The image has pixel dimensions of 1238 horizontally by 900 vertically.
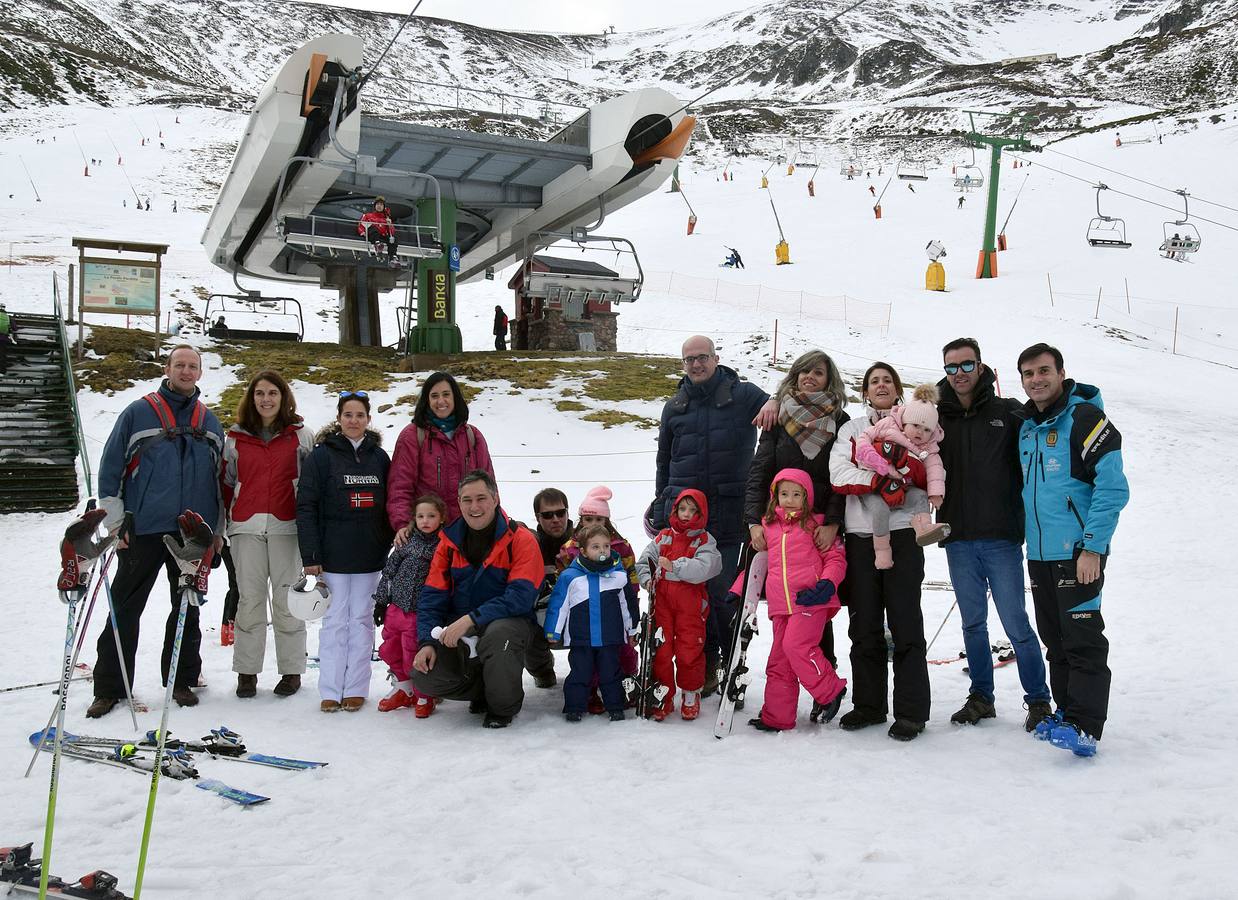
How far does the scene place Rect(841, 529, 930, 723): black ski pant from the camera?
163 inches

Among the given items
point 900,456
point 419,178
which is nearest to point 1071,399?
point 900,456

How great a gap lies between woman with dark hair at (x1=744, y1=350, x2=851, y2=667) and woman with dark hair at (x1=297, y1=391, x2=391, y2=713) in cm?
201

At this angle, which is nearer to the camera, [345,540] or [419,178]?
[345,540]

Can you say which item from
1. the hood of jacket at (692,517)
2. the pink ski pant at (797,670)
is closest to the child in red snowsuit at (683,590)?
the hood of jacket at (692,517)

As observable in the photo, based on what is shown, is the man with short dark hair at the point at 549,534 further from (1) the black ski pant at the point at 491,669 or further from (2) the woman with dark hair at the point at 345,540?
(2) the woman with dark hair at the point at 345,540

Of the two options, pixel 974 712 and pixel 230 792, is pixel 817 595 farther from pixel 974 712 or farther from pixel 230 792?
pixel 230 792

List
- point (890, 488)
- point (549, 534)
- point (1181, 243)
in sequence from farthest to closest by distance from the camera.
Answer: point (1181, 243) → point (549, 534) → point (890, 488)

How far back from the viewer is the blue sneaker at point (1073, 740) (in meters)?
3.62

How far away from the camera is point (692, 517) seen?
465 centimetres

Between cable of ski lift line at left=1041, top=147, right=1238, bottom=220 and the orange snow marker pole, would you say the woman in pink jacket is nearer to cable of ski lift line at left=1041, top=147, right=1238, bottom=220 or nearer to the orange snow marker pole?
the orange snow marker pole

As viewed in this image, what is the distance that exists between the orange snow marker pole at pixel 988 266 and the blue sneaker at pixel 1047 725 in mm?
28081

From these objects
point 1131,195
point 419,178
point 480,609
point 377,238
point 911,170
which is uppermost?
point 911,170

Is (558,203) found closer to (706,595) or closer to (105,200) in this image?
(706,595)

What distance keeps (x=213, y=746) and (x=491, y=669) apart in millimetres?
1247
